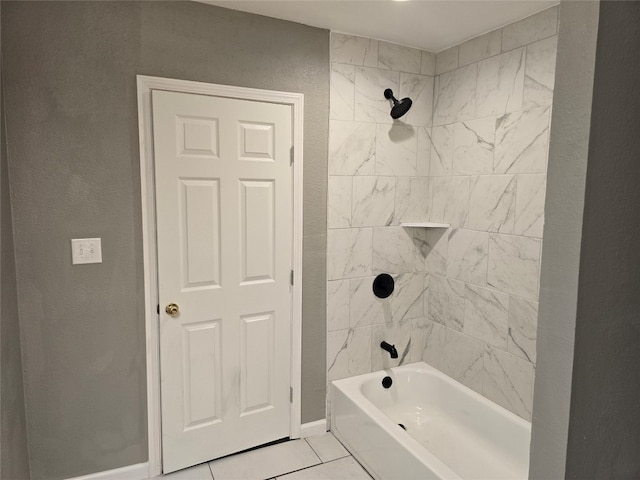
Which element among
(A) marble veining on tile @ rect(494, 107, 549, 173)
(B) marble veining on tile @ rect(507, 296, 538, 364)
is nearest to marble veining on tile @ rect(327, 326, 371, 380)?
(B) marble veining on tile @ rect(507, 296, 538, 364)

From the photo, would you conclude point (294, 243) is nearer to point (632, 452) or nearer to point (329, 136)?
point (329, 136)

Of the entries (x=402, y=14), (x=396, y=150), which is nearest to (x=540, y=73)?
(x=402, y=14)

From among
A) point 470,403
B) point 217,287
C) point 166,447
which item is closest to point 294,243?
point 217,287

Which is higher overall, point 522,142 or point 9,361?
point 522,142

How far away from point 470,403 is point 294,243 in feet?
4.98

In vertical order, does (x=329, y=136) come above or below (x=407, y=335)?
above

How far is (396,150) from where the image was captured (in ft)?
8.89

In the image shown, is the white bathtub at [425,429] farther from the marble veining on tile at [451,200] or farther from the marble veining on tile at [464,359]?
the marble veining on tile at [451,200]

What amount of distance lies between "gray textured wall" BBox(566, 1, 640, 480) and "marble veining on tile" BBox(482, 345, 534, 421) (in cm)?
163

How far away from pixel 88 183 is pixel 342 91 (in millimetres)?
1519

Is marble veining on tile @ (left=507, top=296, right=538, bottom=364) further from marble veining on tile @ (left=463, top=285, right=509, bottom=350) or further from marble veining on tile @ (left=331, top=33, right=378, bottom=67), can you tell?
marble veining on tile @ (left=331, top=33, right=378, bottom=67)

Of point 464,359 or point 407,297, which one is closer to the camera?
point 464,359

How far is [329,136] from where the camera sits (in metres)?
2.46

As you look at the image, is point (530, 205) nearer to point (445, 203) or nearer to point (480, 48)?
point (445, 203)
